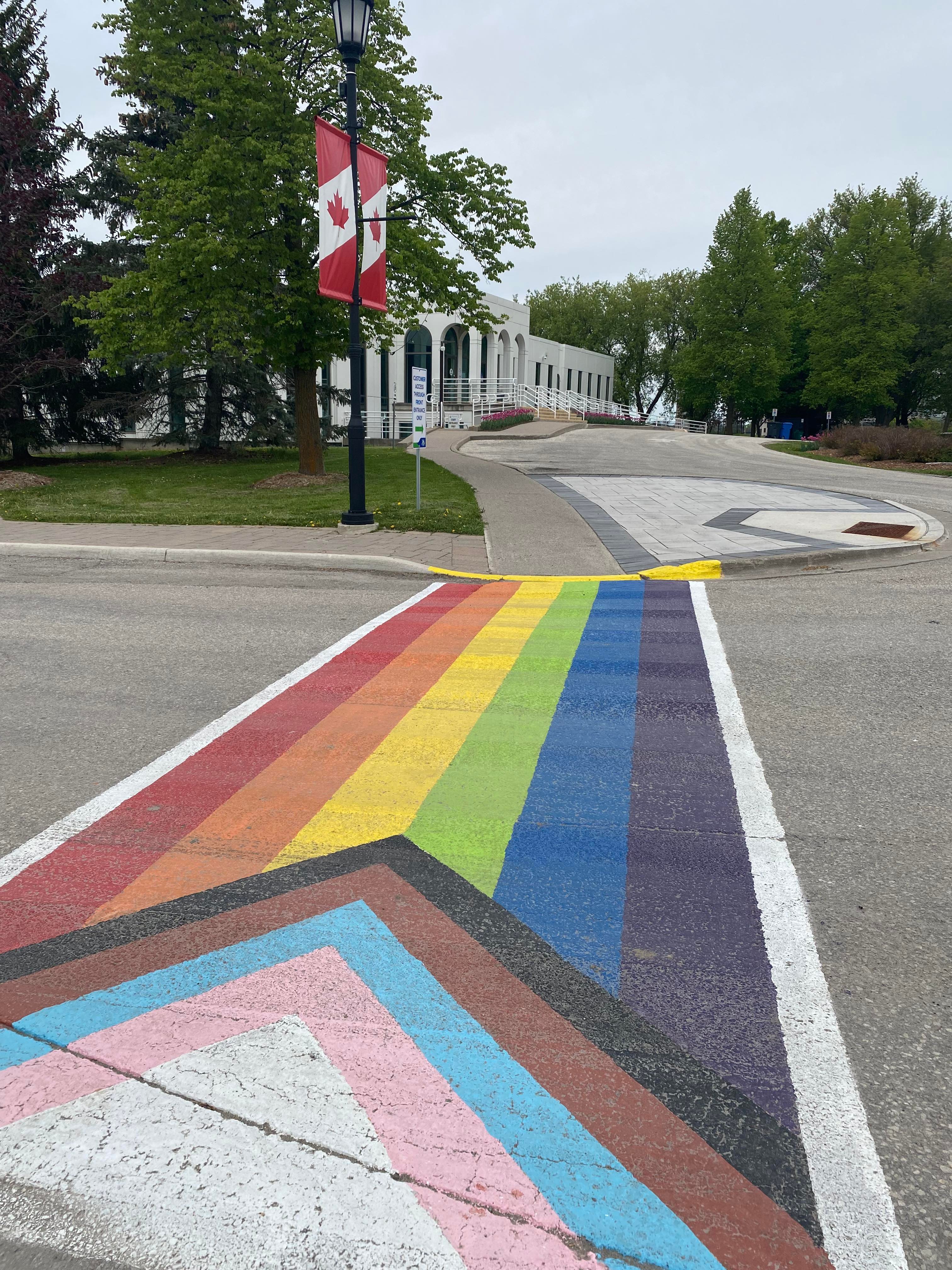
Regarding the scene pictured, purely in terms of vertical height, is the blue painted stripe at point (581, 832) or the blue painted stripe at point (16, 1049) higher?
the blue painted stripe at point (581, 832)

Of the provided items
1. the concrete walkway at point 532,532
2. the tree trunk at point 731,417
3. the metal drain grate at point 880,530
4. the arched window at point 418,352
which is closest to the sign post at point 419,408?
the concrete walkway at point 532,532

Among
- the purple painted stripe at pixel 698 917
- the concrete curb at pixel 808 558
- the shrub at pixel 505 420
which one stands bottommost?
the purple painted stripe at pixel 698 917

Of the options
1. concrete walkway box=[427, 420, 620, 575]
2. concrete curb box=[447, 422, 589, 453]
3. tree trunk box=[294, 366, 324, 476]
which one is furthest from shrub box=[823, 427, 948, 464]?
tree trunk box=[294, 366, 324, 476]

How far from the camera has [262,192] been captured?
649 inches

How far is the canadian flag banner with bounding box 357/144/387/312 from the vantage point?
12.0 m

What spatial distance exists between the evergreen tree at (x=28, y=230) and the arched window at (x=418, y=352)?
2558cm

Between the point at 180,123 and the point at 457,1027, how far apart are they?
28210 millimetres

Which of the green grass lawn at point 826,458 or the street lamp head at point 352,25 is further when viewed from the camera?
the green grass lawn at point 826,458

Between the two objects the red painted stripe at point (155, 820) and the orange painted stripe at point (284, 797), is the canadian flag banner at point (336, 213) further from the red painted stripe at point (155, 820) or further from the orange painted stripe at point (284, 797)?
the red painted stripe at point (155, 820)

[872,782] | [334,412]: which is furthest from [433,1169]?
[334,412]

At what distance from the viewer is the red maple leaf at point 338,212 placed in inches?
451

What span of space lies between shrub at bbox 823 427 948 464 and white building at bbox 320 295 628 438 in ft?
56.8

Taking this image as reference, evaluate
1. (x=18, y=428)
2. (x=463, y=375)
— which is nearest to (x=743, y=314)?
(x=463, y=375)

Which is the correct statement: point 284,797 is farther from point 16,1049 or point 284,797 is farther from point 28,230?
point 28,230
